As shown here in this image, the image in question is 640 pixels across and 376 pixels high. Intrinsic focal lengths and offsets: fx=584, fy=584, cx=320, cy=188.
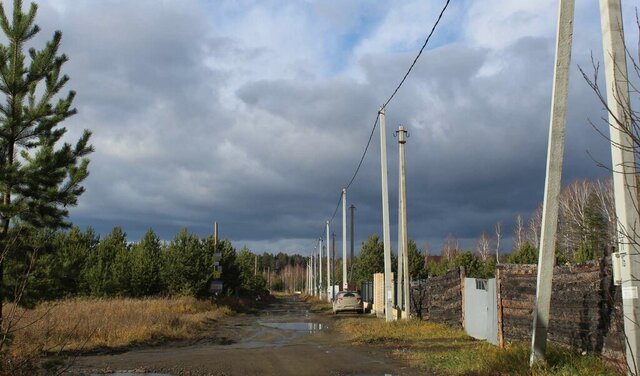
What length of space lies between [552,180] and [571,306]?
8.94ft

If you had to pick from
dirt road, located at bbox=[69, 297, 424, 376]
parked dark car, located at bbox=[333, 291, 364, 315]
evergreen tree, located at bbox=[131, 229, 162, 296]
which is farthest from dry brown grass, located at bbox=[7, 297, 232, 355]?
evergreen tree, located at bbox=[131, 229, 162, 296]

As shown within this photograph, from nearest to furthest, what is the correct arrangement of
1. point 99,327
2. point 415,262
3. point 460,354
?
point 460,354, point 99,327, point 415,262

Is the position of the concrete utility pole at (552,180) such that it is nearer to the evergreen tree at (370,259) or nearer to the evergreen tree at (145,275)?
the evergreen tree at (145,275)

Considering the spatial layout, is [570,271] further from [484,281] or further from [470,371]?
[484,281]

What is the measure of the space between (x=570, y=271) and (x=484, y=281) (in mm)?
5721

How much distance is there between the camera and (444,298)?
69.4 feet

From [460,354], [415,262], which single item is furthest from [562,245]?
[460,354]

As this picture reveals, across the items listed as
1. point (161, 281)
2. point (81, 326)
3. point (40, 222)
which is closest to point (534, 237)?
Result: point (161, 281)

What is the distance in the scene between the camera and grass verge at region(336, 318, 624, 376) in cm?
909

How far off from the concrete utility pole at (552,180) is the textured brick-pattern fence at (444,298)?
30.8 ft

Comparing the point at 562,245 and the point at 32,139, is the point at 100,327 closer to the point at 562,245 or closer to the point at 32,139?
the point at 32,139

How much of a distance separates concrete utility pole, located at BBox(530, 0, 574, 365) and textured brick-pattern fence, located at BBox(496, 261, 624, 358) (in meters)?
0.89

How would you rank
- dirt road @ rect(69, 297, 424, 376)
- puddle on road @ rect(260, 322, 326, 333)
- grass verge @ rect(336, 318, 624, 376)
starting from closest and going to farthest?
grass verge @ rect(336, 318, 624, 376), dirt road @ rect(69, 297, 424, 376), puddle on road @ rect(260, 322, 326, 333)

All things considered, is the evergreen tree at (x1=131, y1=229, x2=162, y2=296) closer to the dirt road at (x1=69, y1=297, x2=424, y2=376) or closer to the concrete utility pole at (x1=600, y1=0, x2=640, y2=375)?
the dirt road at (x1=69, y1=297, x2=424, y2=376)
